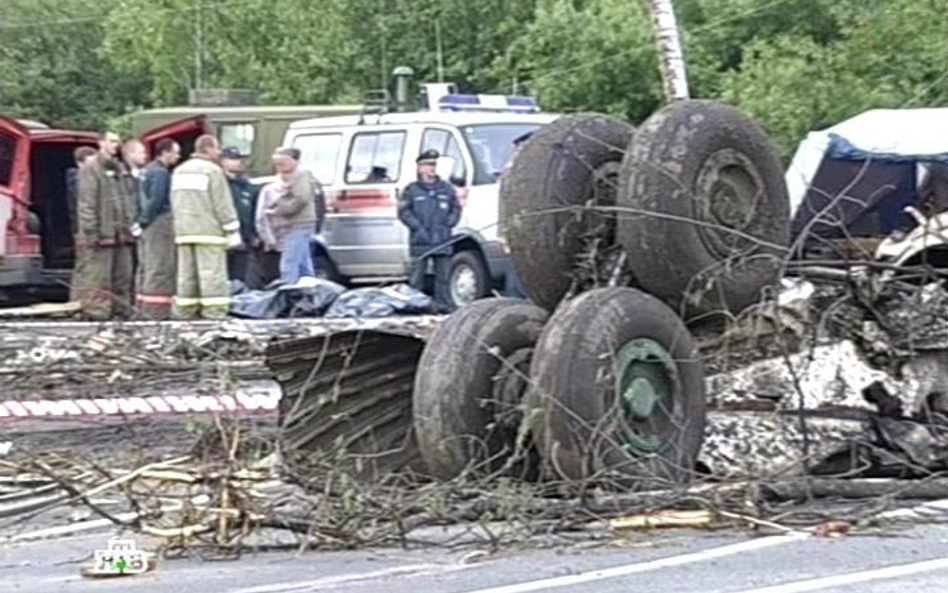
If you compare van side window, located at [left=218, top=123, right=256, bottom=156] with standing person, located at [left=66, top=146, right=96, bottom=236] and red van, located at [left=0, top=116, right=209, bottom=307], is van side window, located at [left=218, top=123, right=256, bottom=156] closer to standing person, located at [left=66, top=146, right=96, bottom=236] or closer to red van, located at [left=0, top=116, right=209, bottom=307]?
red van, located at [left=0, top=116, right=209, bottom=307]

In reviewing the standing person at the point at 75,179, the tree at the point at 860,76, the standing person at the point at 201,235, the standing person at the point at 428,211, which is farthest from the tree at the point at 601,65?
the standing person at the point at 201,235

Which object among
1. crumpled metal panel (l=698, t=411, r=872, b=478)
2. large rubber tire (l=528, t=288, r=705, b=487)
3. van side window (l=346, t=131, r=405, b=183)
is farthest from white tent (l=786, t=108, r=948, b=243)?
large rubber tire (l=528, t=288, r=705, b=487)

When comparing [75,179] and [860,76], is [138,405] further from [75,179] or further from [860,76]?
[860,76]

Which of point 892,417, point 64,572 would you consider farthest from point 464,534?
point 892,417

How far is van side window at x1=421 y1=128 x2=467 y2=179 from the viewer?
2133 cm

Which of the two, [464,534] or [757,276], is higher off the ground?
[757,276]

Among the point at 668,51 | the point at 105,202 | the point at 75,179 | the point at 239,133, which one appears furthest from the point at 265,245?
the point at 239,133

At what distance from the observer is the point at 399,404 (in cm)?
1067

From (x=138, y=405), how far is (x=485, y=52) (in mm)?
27754

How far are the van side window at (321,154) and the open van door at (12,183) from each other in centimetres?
299

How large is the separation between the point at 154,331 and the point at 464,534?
19.8 feet

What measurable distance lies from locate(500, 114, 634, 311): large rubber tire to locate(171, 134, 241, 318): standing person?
7351mm

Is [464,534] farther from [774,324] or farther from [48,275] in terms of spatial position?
[48,275]

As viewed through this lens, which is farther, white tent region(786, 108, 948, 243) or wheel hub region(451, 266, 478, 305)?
Result: wheel hub region(451, 266, 478, 305)
